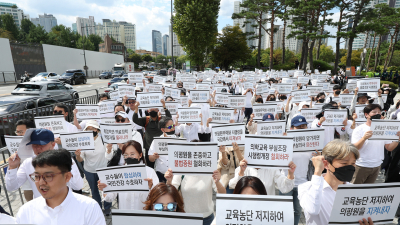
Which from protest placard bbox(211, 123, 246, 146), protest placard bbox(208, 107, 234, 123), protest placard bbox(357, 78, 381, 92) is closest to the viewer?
protest placard bbox(211, 123, 246, 146)

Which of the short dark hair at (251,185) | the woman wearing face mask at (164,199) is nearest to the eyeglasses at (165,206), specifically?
the woman wearing face mask at (164,199)

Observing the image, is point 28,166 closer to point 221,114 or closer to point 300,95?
point 221,114

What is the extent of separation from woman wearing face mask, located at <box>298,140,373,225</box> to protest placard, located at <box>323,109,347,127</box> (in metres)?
3.21

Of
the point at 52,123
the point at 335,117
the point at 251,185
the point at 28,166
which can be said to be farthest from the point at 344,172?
the point at 52,123

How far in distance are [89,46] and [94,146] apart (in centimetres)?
9018

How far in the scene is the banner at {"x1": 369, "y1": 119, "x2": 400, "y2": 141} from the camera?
407cm

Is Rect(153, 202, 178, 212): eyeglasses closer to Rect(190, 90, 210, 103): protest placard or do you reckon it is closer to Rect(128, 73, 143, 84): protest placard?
Rect(190, 90, 210, 103): protest placard

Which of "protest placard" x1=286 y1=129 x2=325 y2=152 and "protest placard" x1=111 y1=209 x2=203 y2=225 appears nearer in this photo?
"protest placard" x1=111 y1=209 x2=203 y2=225

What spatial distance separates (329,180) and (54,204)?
106 inches

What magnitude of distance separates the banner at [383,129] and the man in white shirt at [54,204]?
4.43m

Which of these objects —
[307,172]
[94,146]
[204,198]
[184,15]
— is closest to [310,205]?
[204,198]

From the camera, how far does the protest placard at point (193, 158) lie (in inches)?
127

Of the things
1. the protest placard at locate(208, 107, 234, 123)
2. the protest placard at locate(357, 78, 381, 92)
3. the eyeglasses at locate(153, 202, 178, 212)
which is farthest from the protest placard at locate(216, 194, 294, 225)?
the protest placard at locate(357, 78, 381, 92)

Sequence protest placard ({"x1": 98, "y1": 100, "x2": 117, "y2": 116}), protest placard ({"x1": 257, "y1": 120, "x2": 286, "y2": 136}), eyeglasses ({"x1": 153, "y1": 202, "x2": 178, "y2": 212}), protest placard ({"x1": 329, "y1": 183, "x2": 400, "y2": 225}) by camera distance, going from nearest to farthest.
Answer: protest placard ({"x1": 329, "y1": 183, "x2": 400, "y2": 225}) → eyeglasses ({"x1": 153, "y1": 202, "x2": 178, "y2": 212}) → protest placard ({"x1": 257, "y1": 120, "x2": 286, "y2": 136}) → protest placard ({"x1": 98, "y1": 100, "x2": 117, "y2": 116})
